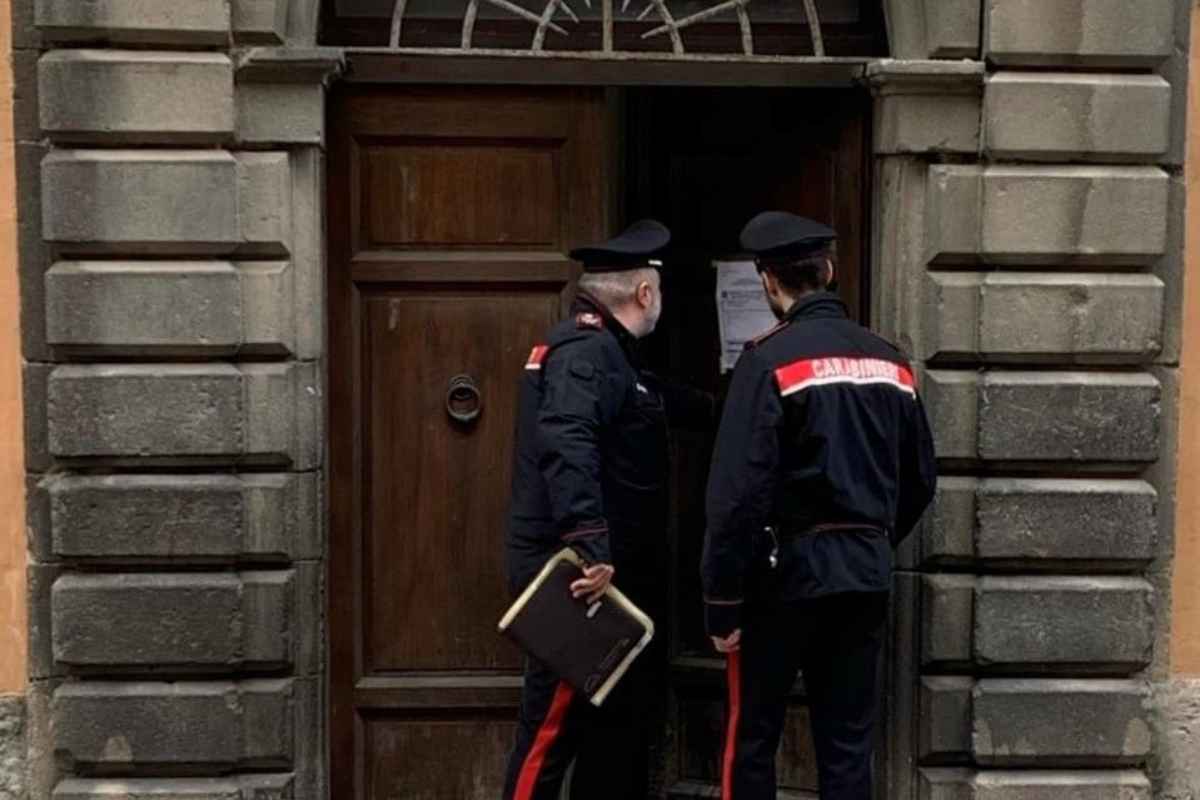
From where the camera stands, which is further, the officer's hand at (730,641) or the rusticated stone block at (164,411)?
the rusticated stone block at (164,411)

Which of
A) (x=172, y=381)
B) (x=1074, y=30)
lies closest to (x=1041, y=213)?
(x=1074, y=30)

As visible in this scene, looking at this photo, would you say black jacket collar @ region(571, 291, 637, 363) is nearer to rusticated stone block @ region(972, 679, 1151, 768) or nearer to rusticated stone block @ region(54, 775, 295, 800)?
rusticated stone block @ region(972, 679, 1151, 768)

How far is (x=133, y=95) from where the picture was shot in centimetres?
552

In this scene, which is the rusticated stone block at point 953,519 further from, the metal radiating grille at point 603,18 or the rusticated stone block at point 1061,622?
the metal radiating grille at point 603,18

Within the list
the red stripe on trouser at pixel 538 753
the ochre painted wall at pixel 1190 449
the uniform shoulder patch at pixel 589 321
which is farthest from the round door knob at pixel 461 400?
the ochre painted wall at pixel 1190 449

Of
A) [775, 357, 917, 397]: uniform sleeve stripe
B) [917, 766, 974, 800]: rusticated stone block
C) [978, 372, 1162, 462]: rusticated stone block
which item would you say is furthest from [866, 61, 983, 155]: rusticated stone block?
[917, 766, 974, 800]: rusticated stone block

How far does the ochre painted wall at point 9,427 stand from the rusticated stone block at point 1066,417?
2955 millimetres

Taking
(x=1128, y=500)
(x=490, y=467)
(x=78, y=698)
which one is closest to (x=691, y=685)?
(x=490, y=467)

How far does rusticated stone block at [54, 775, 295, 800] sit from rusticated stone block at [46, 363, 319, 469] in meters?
0.99

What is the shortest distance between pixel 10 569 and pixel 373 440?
1.18m

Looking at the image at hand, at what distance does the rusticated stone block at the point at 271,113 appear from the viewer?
5.62 metres

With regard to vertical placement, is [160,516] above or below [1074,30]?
below

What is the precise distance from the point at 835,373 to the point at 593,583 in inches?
35.4

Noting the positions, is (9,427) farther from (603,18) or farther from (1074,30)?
(1074,30)
